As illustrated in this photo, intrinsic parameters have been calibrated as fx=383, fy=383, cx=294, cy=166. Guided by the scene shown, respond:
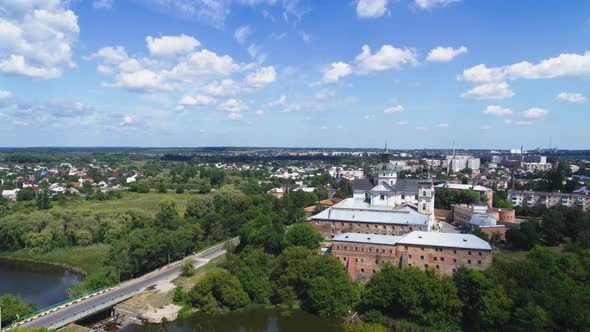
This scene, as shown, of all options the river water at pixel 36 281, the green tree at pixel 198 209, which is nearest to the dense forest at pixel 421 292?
the river water at pixel 36 281

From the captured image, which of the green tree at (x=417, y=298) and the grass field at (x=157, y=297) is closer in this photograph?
the green tree at (x=417, y=298)

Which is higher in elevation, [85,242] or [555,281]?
[555,281]

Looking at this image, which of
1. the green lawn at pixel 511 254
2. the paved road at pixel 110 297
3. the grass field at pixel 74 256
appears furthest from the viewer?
the grass field at pixel 74 256

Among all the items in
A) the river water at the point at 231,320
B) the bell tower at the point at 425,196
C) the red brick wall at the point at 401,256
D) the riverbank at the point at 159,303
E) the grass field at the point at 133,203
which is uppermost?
the bell tower at the point at 425,196

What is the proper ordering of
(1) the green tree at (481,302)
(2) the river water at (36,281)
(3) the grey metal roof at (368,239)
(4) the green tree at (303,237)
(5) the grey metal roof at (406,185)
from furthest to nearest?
(5) the grey metal roof at (406,185) < (4) the green tree at (303,237) < (2) the river water at (36,281) < (3) the grey metal roof at (368,239) < (1) the green tree at (481,302)

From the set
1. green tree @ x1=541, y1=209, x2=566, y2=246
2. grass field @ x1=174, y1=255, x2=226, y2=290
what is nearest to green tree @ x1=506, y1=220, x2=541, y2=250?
green tree @ x1=541, y1=209, x2=566, y2=246

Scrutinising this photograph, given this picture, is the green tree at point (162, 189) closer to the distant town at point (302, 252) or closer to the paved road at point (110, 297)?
the distant town at point (302, 252)

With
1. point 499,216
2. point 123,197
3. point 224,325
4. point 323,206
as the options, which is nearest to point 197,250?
point 224,325

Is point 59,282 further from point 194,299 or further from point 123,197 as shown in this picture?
point 123,197
